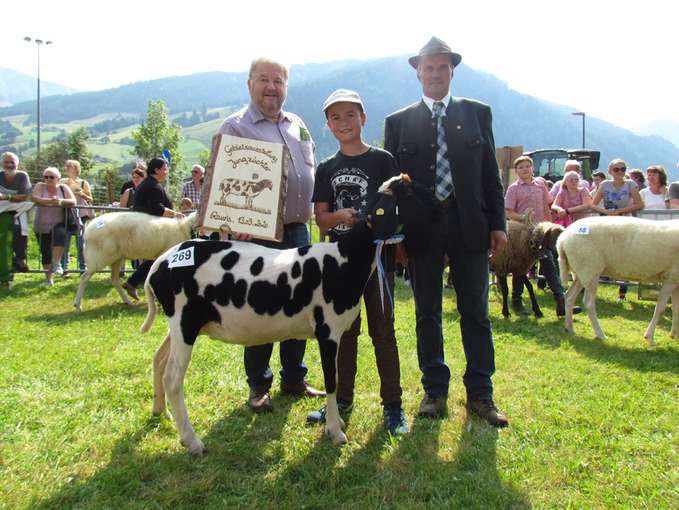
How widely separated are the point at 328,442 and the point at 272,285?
4.01 feet

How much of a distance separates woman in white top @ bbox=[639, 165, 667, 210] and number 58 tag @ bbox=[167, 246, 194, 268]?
30.4 feet

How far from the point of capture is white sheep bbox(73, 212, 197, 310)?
809cm

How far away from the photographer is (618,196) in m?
9.18

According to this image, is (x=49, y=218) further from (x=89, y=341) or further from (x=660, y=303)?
(x=660, y=303)

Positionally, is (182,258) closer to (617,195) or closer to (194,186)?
(194,186)

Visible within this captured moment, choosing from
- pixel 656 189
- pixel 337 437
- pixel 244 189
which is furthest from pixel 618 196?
pixel 244 189

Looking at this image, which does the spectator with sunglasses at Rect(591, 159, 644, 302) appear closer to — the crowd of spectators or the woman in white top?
the woman in white top

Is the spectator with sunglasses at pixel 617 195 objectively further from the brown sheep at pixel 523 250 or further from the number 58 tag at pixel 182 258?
the number 58 tag at pixel 182 258

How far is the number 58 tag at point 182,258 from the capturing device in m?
3.30

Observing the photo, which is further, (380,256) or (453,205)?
(453,205)

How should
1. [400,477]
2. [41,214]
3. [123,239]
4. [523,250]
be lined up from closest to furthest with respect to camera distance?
1. [400,477]
2. [523,250]
3. [123,239]
4. [41,214]

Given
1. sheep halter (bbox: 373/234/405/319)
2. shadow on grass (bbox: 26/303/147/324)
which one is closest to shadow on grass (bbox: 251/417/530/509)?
sheep halter (bbox: 373/234/405/319)

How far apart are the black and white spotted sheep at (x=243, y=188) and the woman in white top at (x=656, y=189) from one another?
28.9 feet

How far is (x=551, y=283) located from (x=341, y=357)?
17.9ft
